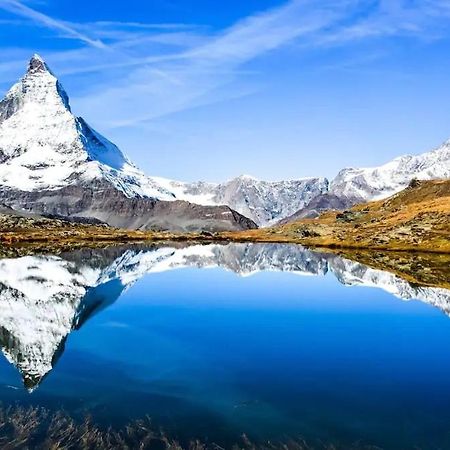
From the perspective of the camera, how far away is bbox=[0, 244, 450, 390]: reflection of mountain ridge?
2094 inches

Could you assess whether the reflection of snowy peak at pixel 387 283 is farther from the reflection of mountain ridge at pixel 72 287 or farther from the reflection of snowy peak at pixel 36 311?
the reflection of snowy peak at pixel 36 311

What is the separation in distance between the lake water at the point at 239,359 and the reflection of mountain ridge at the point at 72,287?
33 cm

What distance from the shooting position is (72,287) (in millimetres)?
97062

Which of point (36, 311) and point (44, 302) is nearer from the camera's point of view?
point (36, 311)

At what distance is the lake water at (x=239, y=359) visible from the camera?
109 ft

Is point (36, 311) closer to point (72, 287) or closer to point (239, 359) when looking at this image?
point (72, 287)

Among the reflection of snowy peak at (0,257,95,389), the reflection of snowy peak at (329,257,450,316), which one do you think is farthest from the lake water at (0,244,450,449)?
the reflection of snowy peak at (329,257,450,316)

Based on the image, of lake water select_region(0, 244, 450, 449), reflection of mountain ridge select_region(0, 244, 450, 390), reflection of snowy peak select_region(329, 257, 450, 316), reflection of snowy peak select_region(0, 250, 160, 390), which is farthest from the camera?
reflection of snowy peak select_region(329, 257, 450, 316)

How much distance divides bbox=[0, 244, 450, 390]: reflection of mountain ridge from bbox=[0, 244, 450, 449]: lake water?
330 mm

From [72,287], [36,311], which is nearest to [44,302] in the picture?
[36,311]

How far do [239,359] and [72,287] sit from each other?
182 feet

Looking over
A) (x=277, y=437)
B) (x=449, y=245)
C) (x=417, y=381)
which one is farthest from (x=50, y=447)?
(x=449, y=245)

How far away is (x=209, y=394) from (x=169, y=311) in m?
40.6

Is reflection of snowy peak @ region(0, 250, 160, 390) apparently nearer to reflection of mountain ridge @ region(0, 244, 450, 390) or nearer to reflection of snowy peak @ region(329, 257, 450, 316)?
reflection of mountain ridge @ region(0, 244, 450, 390)
